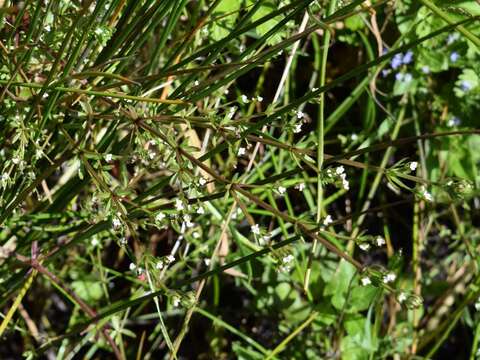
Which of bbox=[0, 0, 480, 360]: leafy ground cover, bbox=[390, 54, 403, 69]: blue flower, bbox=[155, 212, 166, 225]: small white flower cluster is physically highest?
bbox=[155, 212, 166, 225]: small white flower cluster

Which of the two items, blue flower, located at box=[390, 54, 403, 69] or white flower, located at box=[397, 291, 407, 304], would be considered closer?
white flower, located at box=[397, 291, 407, 304]

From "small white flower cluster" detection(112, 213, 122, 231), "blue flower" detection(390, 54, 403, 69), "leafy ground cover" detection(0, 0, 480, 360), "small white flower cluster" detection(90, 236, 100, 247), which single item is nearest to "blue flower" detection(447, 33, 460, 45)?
"leafy ground cover" detection(0, 0, 480, 360)

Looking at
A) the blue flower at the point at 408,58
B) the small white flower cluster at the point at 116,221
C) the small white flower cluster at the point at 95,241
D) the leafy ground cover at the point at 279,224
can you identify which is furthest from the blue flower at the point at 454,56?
the small white flower cluster at the point at 116,221

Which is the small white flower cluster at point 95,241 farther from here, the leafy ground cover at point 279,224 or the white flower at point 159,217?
the white flower at point 159,217

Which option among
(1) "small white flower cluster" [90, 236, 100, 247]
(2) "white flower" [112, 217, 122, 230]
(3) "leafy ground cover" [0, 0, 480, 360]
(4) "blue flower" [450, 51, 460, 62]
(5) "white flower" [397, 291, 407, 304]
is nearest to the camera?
(5) "white flower" [397, 291, 407, 304]

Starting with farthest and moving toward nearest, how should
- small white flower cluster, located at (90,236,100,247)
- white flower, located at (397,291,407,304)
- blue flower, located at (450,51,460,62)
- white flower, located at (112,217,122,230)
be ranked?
blue flower, located at (450,51,460,62)
small white flower cluster, located at (90,236,100,247)
white flower, located at (112,217,122,230)
white flower, located at (397,291,407,304)

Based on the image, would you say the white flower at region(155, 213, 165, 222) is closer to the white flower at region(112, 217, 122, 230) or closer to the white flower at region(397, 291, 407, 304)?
the white flower at region(112, 217, 122, 230)

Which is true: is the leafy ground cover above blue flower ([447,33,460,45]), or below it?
below

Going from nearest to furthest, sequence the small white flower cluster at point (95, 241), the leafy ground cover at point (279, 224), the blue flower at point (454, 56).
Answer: the leafy ground cover at point (279, 224), the small white flower cluster at point (95, 241), the blue flower at point (454, 56)

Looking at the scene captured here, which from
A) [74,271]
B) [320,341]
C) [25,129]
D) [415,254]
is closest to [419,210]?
[415,254]

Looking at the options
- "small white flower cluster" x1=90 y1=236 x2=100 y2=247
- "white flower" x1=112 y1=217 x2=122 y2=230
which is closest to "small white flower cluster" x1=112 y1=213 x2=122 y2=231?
"white flower" x1=112 y1=217 x2=122 y2=230

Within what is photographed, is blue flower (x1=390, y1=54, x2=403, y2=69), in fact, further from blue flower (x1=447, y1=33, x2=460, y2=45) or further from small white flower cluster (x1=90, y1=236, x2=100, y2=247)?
Result: small white flower cluster (x1=90, y1=236, x2=100, y2=247)

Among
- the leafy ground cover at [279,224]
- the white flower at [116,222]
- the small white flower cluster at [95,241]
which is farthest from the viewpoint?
the small white flower cluster at [95,241]
